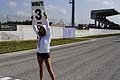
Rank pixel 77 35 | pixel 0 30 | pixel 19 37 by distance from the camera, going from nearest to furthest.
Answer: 1. pixel 0 30
2. pixel 19 37
3. pixel 77 35

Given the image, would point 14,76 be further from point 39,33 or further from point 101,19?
point 101,19

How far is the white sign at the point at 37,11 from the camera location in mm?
8703

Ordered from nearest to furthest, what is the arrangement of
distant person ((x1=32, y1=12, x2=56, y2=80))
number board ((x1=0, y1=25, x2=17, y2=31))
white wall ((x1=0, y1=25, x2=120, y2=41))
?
1. distant person ((x1=32, y1=12, x2=56, y2=80))
2. white wall ((x1=0, y1=25, x2=120, y2=41))
3. number board ((x1=0, y1=25, x2=17, y2=31))

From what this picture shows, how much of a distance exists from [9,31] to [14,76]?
26.3 metres

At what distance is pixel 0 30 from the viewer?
117 feet

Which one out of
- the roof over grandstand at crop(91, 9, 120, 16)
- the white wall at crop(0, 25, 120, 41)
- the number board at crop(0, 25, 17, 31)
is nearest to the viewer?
the white wall at crop(0, 25, 120, 41)

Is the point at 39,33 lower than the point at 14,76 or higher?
higher

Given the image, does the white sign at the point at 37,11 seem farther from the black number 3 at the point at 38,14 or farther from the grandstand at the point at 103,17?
the grandstand at the point at 103,17

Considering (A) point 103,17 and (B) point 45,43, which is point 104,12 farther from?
(B) point 45,43

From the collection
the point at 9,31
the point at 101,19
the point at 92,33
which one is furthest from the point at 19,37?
the point at 101,19

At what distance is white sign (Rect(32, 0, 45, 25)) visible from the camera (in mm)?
8703

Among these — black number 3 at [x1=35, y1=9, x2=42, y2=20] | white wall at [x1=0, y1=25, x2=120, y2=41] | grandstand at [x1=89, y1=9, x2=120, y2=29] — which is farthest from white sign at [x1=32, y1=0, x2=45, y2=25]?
grandstand at [x1=89, y1=9, x2=120, y2=29]

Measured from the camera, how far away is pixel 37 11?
29.2 feet

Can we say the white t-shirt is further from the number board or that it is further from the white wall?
the number board
